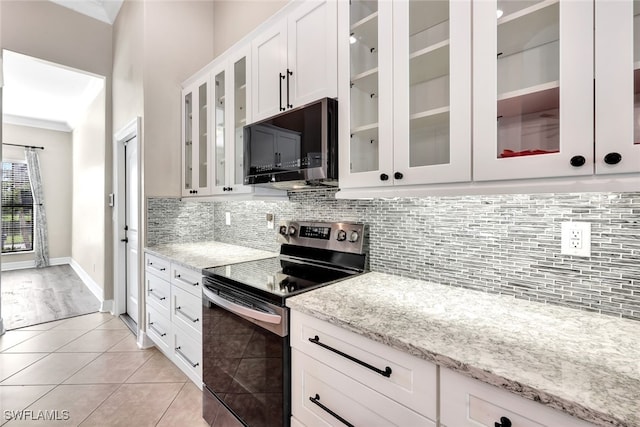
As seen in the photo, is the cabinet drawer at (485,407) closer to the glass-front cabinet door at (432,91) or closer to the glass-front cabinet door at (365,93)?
the glass-front cabinet door at (432,91)

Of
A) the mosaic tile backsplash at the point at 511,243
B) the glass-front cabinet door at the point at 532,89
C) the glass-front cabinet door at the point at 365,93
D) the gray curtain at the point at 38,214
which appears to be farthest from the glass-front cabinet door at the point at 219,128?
the gray curtain at the point at 38,214

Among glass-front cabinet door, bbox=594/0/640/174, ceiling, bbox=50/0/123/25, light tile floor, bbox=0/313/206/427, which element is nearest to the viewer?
glass-front cabinet door, bbox=594/0/640/174

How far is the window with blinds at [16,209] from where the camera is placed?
607 centimetres

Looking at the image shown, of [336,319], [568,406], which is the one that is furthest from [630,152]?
[336,319]

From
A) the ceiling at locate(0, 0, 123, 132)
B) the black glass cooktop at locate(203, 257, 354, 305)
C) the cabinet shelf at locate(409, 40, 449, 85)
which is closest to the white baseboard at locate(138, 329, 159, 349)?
the black glass cooktop at locate(203, 257, 354, 305)

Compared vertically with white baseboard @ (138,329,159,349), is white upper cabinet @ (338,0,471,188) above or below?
above

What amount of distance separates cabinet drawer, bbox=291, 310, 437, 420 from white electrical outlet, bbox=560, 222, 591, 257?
0.74 metres

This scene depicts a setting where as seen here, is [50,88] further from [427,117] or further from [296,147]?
[427,117]

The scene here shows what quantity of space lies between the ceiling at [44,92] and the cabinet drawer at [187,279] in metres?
2.90

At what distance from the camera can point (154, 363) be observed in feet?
8.36

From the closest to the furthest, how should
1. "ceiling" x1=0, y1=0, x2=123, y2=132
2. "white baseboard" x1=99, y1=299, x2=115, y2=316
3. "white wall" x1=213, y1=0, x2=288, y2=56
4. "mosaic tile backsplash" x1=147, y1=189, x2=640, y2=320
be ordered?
"mosaic tile backsplash" x1=147, y1=189, x2=640, y2=320 < "white wall" x1=213, y1=0, x2=288, y2=56 < "ceiling" x1=0, y1=0, x2=123, y2=132 < "white baseboard" x1=99, y1=299, x2=115, y2=316

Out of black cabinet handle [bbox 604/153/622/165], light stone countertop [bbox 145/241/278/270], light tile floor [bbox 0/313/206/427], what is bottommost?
light tile floor [bbox 0/313/206/427]

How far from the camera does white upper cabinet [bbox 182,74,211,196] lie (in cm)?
263

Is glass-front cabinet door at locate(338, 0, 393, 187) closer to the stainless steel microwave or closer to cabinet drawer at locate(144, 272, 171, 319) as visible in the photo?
the stainless steel microwave
